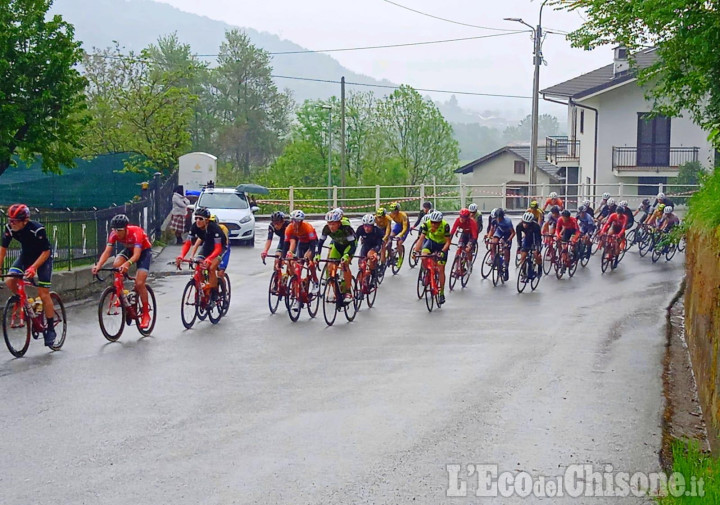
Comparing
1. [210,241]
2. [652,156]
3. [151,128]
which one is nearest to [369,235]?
[210,241]

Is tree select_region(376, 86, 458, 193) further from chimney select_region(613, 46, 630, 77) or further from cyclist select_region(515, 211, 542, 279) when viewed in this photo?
cyclist select_region(515, 211, 542, 279)

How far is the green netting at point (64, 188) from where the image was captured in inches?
1083

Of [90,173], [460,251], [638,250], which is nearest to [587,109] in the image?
[638,250]

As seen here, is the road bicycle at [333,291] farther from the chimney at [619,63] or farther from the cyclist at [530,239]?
the chimney at [619,63]

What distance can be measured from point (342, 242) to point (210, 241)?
2081mm

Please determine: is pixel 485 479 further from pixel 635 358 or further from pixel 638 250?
pixel 638 250

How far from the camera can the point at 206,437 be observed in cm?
823

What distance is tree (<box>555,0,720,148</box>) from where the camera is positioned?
43.0 ft

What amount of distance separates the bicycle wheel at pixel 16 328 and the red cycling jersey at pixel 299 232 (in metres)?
4.91

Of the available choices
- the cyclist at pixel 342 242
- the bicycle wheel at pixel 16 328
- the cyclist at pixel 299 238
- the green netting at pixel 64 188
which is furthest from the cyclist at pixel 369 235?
the green netting at pixel 64 188

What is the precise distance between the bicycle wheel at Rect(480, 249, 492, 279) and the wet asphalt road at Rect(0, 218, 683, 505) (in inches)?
227

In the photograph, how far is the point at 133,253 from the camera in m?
13.3

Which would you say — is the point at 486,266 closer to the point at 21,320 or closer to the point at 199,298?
the point at 199,298

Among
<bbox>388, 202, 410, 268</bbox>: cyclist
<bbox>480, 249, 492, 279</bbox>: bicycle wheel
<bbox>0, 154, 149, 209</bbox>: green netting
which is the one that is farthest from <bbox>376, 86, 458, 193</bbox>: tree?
<bbox>388, 202, 410, 268</bbox>: cyclist
